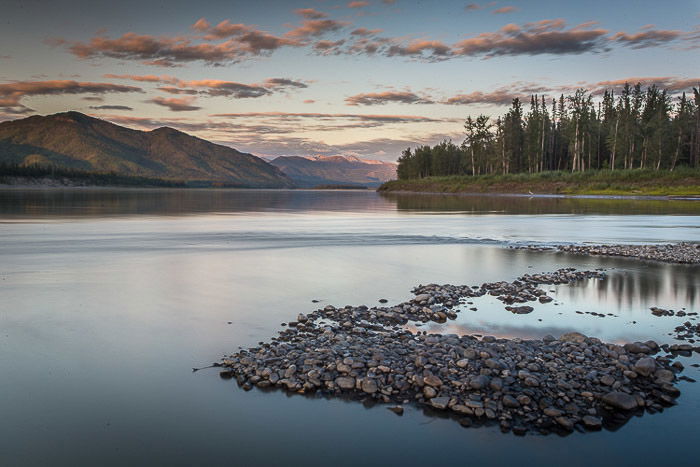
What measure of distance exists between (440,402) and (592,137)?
137348mm

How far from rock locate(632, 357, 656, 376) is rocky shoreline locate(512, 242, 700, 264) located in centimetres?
1519

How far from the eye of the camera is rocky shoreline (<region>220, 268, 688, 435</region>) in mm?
7449

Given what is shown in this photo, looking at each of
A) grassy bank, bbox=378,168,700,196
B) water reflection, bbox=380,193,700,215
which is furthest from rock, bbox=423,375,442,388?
grassy bank, bbox=378,168,700,196

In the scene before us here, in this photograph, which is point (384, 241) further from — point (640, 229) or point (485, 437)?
point (485, 437)

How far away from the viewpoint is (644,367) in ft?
28.4

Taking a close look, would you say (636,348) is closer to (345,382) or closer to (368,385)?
(368,385)

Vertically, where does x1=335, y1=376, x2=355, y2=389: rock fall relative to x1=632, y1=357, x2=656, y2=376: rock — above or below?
below

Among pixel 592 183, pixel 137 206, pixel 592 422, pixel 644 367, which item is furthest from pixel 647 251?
pixel 592 183

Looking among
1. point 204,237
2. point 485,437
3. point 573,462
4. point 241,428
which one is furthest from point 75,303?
point 204,237

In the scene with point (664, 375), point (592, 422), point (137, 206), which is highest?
point (137, 206)

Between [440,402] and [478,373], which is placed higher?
[478,373]

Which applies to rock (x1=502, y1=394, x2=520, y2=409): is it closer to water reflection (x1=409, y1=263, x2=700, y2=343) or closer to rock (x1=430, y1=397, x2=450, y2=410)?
rock (x1=430, y1=397, x2=450, y2=410)

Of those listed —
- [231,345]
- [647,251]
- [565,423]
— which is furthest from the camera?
[647,251]

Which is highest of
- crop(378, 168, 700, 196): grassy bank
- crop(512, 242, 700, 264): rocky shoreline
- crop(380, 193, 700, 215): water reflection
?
crop(378, 168, 700, 196): grassy bank
